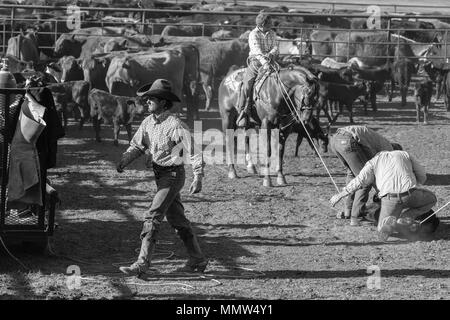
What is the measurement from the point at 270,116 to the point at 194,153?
21.1 ft

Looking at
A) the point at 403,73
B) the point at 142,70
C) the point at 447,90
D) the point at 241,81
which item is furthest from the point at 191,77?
the point at 241,81

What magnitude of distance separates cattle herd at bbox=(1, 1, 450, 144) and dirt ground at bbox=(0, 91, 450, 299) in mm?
2885

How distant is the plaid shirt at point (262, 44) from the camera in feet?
49.8

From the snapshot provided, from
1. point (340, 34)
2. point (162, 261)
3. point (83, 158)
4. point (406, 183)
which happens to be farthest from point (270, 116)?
point (340, 34)

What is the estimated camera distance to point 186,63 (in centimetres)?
2239

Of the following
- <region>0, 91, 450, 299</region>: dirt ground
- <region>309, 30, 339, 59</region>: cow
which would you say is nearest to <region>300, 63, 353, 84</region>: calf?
<region>309, 30, 339, 59</region>: cow

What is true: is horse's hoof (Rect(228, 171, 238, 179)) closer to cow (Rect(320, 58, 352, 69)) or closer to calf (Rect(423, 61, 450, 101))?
cow (Rect(320, 58, 352, 69))

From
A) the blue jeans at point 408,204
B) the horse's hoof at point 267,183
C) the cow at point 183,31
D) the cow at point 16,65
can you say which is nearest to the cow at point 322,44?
the cow at point 183,31

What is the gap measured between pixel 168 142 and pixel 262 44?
6.34 metres

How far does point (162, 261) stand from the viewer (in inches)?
391

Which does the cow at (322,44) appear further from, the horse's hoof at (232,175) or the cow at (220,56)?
the horse's hoof at (232,175)

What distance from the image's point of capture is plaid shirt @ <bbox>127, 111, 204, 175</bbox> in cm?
911

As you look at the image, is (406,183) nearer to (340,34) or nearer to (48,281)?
(48,281)

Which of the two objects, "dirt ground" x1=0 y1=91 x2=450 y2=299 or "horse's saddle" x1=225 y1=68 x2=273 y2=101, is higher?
"horse's saddle" x1=225 y1=68 x2=273 y2=101
